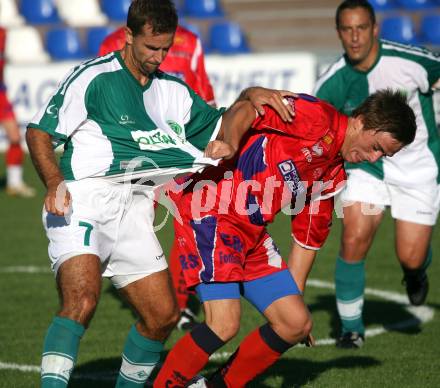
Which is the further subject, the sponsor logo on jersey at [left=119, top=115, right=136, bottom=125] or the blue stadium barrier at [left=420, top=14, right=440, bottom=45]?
the blue stadium barrier at [left=420, top=14, right=440, bottom=45]

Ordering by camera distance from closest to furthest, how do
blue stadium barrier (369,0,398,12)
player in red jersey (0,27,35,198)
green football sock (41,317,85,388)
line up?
green football sock (41,317,85,388) < player in red jersey (0,27,35,198) < blue stadium barrier (369,0,398,12)

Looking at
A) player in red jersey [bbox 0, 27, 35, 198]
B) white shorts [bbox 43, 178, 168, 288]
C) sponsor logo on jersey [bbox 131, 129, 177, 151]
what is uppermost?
sponsor logo on jersey [bbox 131, 129, 177, 151]

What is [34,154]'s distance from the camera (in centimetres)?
469

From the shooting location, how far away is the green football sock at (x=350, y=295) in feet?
22.4

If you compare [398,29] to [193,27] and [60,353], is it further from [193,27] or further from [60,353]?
[60,353]

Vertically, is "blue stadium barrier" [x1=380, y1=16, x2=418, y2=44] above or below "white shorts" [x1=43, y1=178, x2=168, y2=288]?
below

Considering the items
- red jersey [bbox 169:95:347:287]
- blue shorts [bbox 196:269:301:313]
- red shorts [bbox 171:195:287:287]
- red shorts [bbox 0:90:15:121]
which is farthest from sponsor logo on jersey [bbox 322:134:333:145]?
red shorts [bbox 0:90:15:121]

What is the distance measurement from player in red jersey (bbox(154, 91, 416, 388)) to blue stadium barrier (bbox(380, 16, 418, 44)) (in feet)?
45.4

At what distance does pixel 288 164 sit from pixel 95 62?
1154 mm

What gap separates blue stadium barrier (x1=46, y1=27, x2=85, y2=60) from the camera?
20500mm

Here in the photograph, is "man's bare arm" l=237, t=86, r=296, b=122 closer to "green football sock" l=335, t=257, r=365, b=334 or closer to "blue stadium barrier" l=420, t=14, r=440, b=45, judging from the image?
"green football sock" l=335, t=257, r=365, b=334

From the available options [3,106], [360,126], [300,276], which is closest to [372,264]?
[300,276]

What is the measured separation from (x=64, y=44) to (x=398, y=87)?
1449cm

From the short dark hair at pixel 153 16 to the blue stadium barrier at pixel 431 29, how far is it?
14545mm
